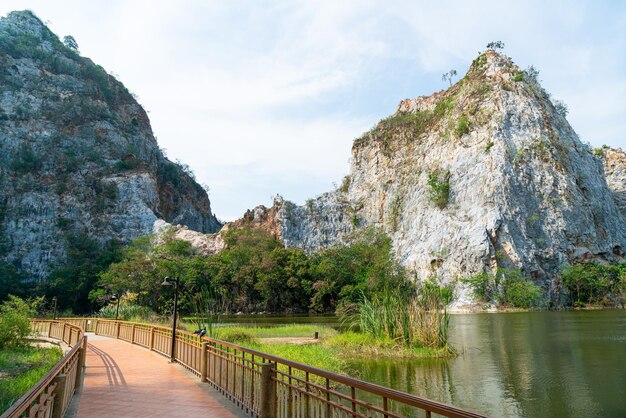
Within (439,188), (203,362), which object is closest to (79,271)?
(439,188)

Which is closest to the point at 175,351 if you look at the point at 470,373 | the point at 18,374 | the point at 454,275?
the point at 18,374

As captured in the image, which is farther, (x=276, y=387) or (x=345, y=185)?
(x=345, y=185)

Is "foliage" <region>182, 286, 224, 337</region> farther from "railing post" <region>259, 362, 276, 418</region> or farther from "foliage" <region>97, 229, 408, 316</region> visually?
"foliage" <region>97, 229, 408, 316</region>

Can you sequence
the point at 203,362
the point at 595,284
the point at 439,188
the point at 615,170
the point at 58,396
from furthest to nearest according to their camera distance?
the point at 615,170
the point at 439,188
the point at 595,284
the point at 203,362
the point at 58,396

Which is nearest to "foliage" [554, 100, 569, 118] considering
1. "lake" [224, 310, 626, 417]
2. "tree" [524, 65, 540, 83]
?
"tree" [524, 65, 540, 83]

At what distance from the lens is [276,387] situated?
5.52 meters

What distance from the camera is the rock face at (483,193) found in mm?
47969

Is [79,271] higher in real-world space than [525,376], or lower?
higher

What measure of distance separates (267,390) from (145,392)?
3.63m

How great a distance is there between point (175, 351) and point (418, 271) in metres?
43.4

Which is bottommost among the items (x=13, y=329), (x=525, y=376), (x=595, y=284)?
(x=525, y=376)

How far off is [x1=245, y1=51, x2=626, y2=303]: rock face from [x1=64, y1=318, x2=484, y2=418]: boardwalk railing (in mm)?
39985

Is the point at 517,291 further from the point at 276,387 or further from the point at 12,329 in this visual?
the point at 276,387

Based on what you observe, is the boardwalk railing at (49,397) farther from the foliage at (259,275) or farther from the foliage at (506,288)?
the foliage at (506,288)
